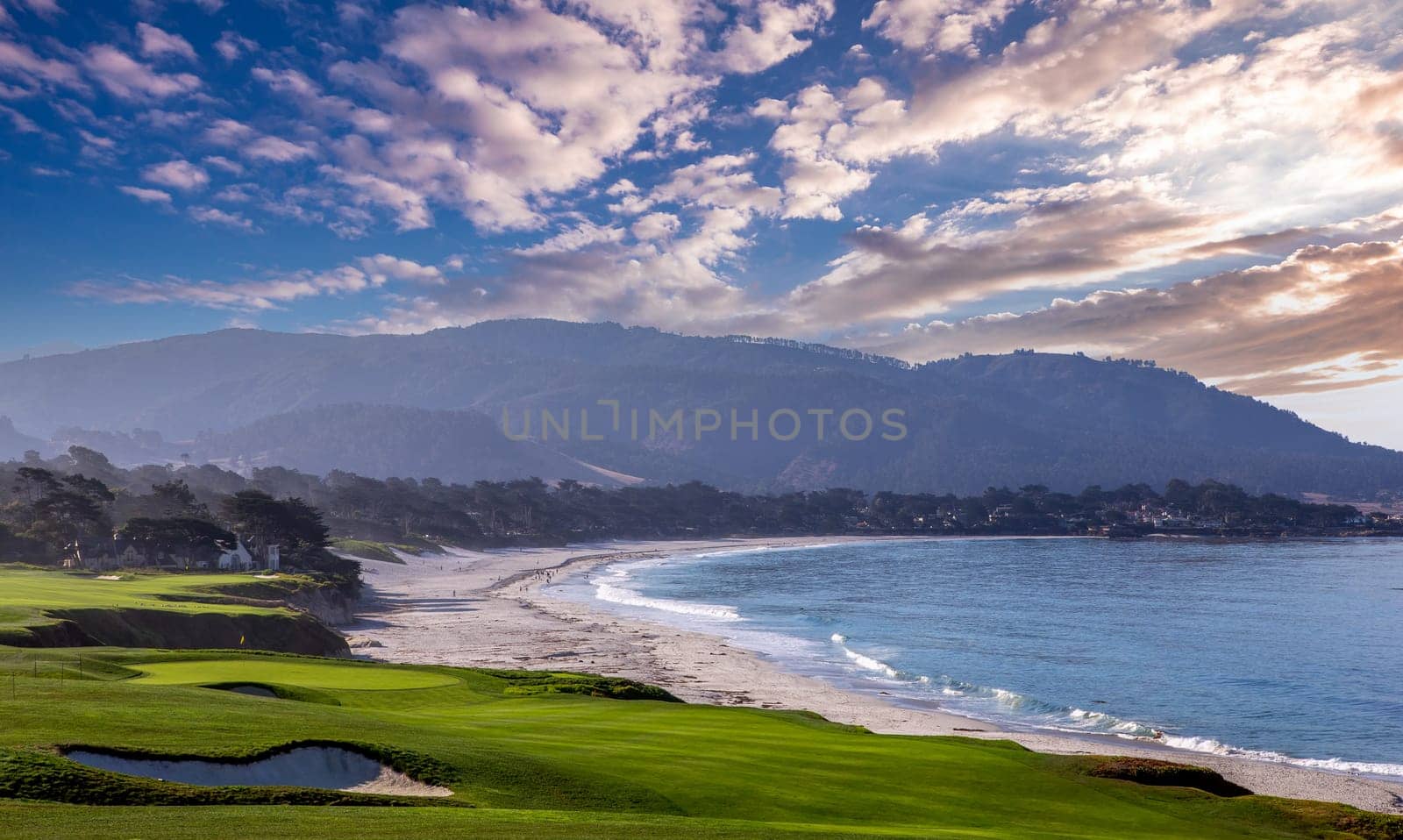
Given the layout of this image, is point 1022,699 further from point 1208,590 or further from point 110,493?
point 110,493

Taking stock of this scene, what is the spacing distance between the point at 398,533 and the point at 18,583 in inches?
4191

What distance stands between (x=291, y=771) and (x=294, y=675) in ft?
48.1

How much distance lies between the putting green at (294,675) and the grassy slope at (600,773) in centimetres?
34

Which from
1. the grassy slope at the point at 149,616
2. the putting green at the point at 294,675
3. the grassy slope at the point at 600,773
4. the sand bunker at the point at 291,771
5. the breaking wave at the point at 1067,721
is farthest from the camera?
the grassy slope at the point at 149,616

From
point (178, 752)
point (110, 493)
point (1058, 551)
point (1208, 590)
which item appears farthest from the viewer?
point (1058, 551)

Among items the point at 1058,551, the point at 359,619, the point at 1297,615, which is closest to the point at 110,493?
the point at 359,619

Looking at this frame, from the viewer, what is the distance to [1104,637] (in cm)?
6525

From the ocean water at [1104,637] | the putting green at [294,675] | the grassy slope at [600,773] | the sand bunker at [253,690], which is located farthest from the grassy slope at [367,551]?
the sand bunker at [253,690]

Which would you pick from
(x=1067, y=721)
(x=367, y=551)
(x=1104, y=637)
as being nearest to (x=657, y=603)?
(x=1104, y=637)

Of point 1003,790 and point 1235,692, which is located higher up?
point 1003,790

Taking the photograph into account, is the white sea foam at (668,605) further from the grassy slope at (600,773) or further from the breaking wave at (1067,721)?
the grassy slope at (600,773)

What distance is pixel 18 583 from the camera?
4784 centimetres

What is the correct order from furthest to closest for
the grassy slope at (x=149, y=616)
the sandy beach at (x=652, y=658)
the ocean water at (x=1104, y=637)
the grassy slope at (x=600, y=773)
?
the ocean water at (x=1104, y=637), the grassy slope at (x=149, y=616), the sandy beach at (x=652, y=658), the grassy slope at (x=600, y=773)

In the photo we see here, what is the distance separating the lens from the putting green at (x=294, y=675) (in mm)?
25484
